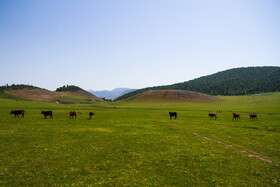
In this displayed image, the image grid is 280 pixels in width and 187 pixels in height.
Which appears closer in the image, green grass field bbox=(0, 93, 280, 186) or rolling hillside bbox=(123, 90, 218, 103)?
green grass field bbox=(0, 93, 280, 186)

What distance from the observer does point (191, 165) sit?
1476cm

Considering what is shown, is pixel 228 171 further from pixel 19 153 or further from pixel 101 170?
pixel 19 153

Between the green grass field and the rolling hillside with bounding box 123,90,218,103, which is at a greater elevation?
the rolling hillside with bounding box 123,90,218,103

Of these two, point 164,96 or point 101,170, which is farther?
point 164,96

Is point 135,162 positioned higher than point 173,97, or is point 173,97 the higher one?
point 173,97

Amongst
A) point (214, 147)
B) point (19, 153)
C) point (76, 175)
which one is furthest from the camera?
point (214, 147)

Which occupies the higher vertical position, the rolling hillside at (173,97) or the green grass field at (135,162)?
the rolling hillside at (173,97)

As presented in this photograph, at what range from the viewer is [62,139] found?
73.5ft

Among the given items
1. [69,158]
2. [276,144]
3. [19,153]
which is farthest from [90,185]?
[276,144]

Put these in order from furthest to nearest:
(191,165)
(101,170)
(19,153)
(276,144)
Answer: (276,144), (19,153), (191,165), (101,170)

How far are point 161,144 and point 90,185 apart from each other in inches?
466

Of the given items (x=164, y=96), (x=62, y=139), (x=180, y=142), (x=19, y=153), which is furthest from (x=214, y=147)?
(x=164, y=96)

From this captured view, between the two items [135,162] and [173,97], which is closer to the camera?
[135,162]

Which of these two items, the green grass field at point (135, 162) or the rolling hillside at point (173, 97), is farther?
the rolling hillside at point (173, 97)
